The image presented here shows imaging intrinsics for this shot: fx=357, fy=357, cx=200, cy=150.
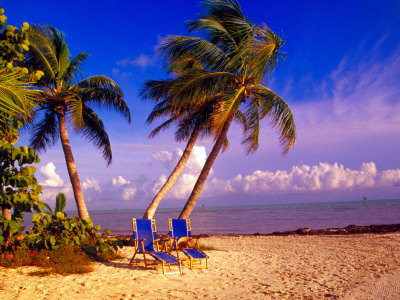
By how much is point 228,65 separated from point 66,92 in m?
5.05

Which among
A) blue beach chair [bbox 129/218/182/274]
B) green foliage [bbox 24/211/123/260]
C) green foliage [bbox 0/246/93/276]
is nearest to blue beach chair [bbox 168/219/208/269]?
blue beach chair [bbox 129/218/182/274]

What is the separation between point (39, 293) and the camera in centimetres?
A: 476

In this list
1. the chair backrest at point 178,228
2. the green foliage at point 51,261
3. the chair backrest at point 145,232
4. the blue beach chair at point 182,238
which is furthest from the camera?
the chair backrest at point 178,228

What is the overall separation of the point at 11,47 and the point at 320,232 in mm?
14000

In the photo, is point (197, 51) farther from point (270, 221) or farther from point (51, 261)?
point (270, 221)

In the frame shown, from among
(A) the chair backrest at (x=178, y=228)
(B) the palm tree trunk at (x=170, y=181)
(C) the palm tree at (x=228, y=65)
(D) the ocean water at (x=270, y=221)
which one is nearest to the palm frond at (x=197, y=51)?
(C) the palm tree at (x=228, y=65)

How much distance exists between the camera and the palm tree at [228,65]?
9711mm

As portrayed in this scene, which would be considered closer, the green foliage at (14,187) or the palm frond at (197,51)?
the green foliage at (14,187)

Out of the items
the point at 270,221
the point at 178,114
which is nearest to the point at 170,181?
the point at 178,114

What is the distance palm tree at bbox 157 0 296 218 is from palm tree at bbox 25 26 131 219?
114 inches

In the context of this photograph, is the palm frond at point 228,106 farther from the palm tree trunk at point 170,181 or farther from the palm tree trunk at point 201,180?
the palm tree trunk at point 170,181

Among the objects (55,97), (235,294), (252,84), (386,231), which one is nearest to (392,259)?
(235,294)

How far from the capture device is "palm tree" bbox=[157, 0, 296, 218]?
971 cm

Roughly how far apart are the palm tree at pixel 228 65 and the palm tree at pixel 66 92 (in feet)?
9.48
